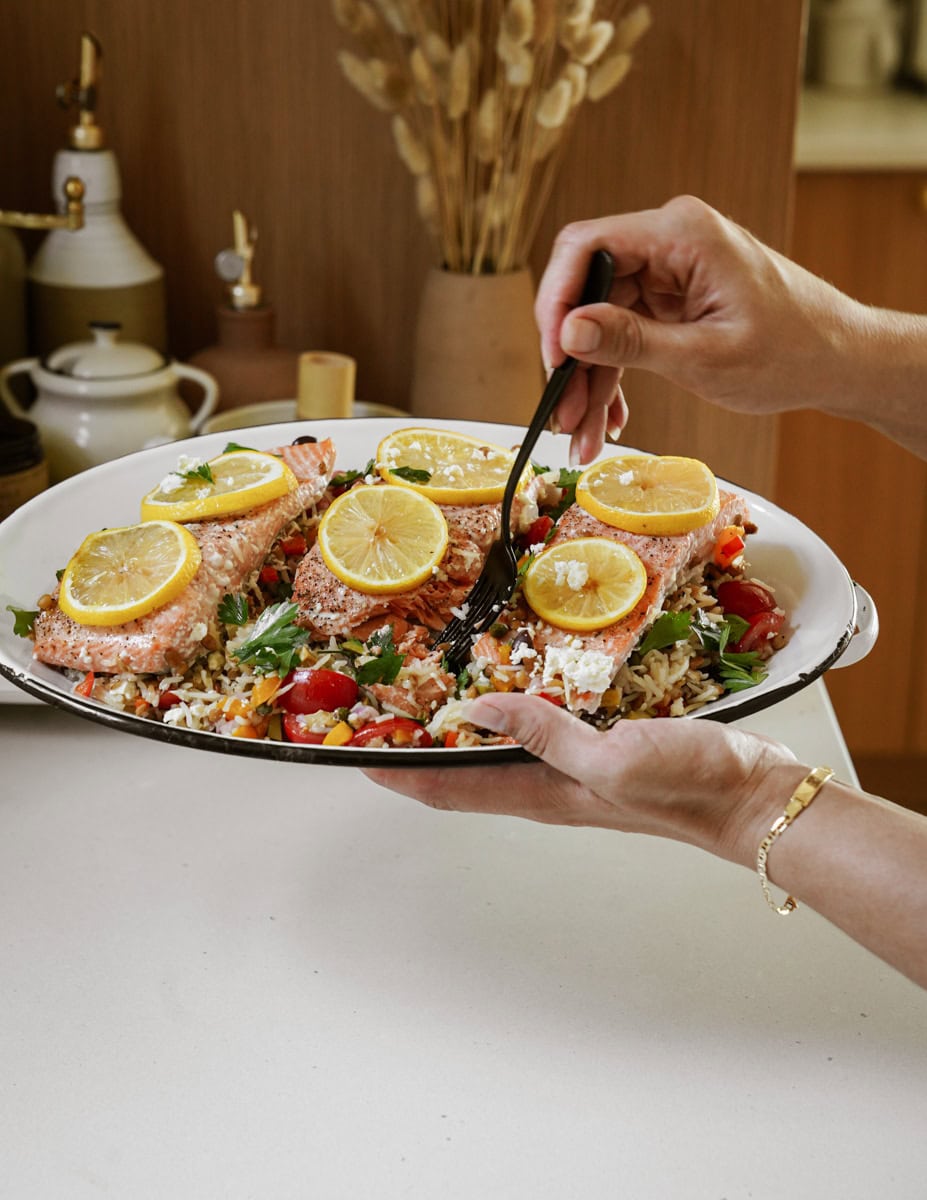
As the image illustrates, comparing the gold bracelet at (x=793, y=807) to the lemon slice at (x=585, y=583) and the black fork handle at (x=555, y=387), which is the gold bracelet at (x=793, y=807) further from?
the black fork handle at (x=555, y=387)

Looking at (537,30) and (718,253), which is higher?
(537,30)

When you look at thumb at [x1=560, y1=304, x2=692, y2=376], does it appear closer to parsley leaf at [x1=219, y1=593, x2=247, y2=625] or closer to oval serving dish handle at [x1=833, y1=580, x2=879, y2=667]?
oval serving dish handle at [x1=833, y1=580, x2=879, y2=667]

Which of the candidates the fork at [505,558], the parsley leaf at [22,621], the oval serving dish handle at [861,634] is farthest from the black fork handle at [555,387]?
the parsley leaf at [22,621]

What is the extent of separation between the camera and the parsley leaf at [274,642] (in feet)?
3.77

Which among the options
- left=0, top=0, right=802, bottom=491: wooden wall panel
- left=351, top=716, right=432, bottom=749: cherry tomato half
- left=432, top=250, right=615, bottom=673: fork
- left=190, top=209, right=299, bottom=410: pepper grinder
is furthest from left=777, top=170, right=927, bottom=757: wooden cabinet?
left=351, top=716, right=432, bottom=749: cherry tomato half

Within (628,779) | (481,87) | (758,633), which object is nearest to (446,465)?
(758,633)

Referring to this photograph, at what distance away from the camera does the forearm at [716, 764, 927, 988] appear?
38.1 inches

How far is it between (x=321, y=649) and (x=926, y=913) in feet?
1.86

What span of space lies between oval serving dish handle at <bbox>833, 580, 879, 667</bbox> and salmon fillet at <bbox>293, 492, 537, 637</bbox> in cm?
36

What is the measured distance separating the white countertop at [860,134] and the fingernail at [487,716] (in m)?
1.69

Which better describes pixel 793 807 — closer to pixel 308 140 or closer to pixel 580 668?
pixel 580 668

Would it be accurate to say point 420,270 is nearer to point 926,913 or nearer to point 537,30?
point 537,30

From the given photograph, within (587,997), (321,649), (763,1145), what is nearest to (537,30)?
(321,649)

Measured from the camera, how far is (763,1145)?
0.96 metres
